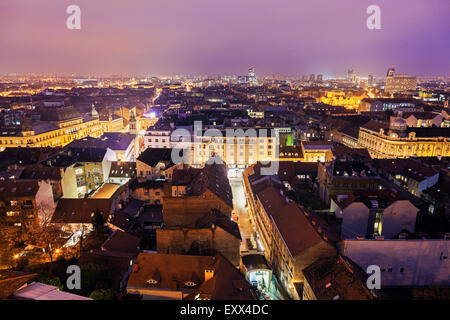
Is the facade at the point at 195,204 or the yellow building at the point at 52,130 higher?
the yellow building at the point at 52,130

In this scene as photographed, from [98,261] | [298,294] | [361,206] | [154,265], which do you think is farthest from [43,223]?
[361,206]

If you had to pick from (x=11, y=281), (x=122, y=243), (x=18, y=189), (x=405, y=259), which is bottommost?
(x=405, y=259)

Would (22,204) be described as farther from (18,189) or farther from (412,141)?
(412,141)

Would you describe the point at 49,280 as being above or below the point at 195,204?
below

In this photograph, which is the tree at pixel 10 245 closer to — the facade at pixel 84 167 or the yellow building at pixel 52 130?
the facade at pixel 84 167

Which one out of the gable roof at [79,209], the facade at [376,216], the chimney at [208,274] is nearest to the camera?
the chimney at [208,274]

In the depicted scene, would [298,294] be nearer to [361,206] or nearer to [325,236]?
[325,236]

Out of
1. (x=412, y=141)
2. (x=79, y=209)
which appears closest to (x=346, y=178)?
(x=79, y=209)

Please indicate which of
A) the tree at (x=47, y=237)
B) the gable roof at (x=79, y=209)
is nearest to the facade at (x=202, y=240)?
the gable roof at (x=79, y=209)
